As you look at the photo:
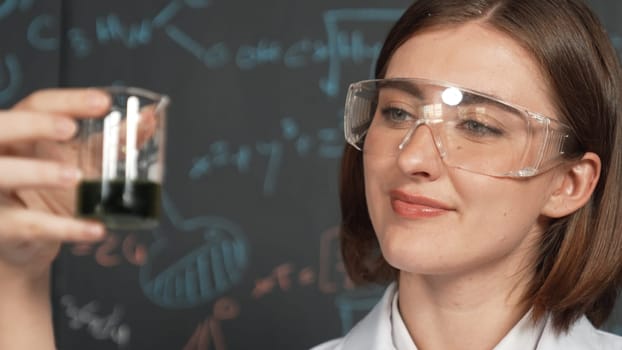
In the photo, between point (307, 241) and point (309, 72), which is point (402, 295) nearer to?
point (307, 241)

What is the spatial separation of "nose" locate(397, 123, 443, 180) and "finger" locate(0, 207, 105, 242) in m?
0.59

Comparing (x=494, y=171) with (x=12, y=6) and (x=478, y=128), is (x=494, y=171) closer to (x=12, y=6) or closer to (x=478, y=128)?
(x=478, y=128)

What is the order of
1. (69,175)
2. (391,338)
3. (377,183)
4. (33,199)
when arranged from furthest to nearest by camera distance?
(391,338) < (377,183) < (33,199) < (69,175)

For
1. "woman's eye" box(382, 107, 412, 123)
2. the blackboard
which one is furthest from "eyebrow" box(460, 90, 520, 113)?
the blackboard

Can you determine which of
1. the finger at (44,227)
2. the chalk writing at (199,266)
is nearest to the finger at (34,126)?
the finger at (44,227)

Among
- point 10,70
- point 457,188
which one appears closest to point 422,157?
point 457,188

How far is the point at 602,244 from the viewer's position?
1.61 metres

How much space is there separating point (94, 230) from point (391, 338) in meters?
0.87

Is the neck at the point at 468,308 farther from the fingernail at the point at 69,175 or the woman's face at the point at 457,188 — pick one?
the fingernail at the point at 69,175

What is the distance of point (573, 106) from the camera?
4.86 ft

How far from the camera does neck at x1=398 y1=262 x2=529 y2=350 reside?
154 cm

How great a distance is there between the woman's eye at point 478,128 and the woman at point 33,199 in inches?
26.4

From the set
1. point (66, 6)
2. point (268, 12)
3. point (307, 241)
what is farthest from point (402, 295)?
point (66, 6)

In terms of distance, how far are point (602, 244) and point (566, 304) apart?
15 centimetres
